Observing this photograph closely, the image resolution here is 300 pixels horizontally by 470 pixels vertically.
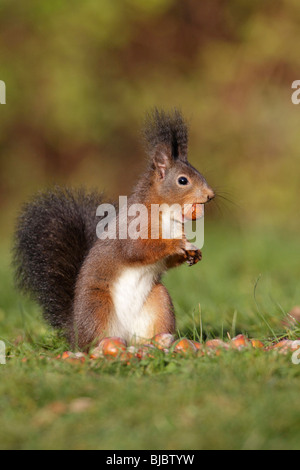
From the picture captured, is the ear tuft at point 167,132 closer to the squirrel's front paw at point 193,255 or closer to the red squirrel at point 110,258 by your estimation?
the red squirrel at point 110,258

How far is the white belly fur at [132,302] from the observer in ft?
9.63

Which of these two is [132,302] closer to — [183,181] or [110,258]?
[110,258]

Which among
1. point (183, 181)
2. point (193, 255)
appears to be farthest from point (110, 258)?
point (183, 181)

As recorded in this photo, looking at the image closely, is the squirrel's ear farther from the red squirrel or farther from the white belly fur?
the white belly fur

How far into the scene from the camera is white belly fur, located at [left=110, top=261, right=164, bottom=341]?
294 cm

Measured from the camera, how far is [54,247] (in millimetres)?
3309

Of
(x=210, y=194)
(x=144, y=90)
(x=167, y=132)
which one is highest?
(x=144, y=90)

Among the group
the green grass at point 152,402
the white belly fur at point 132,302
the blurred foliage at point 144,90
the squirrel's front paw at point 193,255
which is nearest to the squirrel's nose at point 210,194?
the squirrel's front paw at point 193,255

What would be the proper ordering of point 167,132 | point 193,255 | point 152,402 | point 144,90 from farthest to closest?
point 144,90 → point 167,132 → point 193,255 → point 152,402

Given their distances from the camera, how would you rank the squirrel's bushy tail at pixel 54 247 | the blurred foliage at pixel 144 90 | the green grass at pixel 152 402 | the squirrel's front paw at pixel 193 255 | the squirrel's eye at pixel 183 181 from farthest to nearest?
the blurred foliage at pixel 144 90, the squirrel's bushy tail at pixel 54 247, the squirrel's eye at pixel 183 181, the squirrel's front paw at pixel 193 255, the green grass at pixel 152 402

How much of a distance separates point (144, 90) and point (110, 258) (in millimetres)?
6500

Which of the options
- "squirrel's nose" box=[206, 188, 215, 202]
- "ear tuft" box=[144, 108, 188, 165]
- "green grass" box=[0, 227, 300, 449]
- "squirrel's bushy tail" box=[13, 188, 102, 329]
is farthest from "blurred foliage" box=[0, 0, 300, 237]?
"green grass" box=[0, 227, 300, 449]

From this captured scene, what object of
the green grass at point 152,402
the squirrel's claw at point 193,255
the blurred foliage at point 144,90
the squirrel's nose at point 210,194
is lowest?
the green grass at point 152,402

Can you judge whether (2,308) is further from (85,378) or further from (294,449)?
(294,449)
